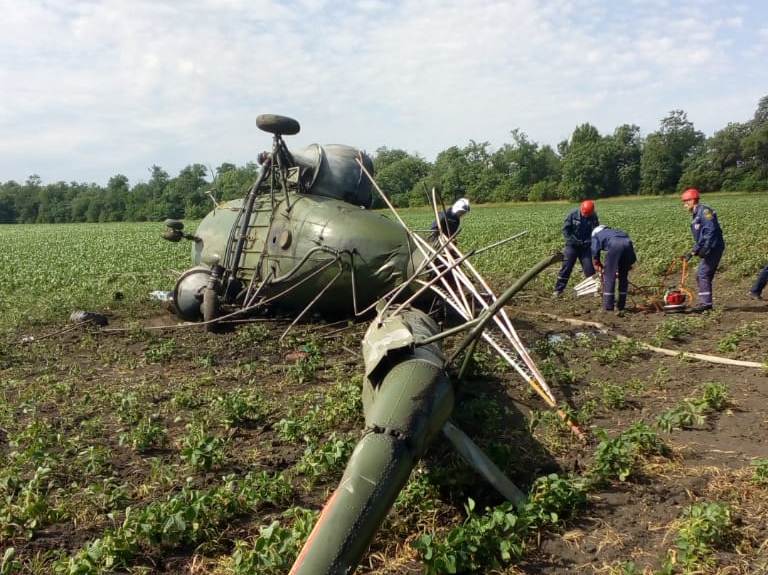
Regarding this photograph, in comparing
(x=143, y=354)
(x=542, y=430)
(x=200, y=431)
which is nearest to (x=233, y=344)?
(x=143, y=354)

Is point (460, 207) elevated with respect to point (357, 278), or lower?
elevated

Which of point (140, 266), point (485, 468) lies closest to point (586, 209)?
point (485, 468)

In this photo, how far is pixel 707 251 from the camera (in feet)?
30.9

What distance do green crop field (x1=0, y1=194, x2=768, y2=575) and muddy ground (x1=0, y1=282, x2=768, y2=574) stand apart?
19mm

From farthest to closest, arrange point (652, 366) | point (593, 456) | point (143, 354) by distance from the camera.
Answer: point (143, 354) < point (652, 366) < point (593, 456)

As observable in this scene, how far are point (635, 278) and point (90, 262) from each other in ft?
55.6

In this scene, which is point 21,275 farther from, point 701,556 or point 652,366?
point 701,556

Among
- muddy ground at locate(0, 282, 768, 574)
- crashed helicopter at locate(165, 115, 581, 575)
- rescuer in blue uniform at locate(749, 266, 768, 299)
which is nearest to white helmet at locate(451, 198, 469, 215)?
crashed helicopter at locate(165, 115, 581, 575)

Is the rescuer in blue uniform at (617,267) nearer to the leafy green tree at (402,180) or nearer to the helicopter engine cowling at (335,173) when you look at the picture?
the helicopter engine cowling at (335,173)

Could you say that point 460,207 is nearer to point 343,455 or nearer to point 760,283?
point 760,283

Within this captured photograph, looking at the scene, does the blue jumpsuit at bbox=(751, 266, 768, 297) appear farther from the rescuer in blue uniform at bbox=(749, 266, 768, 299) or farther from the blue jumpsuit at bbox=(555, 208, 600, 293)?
the blue jumpsuit at bbox=(555, 208, 600, 293)

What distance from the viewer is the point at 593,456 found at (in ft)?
14.2

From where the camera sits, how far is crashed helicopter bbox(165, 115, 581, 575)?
3588 millimetres

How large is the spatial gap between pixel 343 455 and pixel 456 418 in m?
1.20
